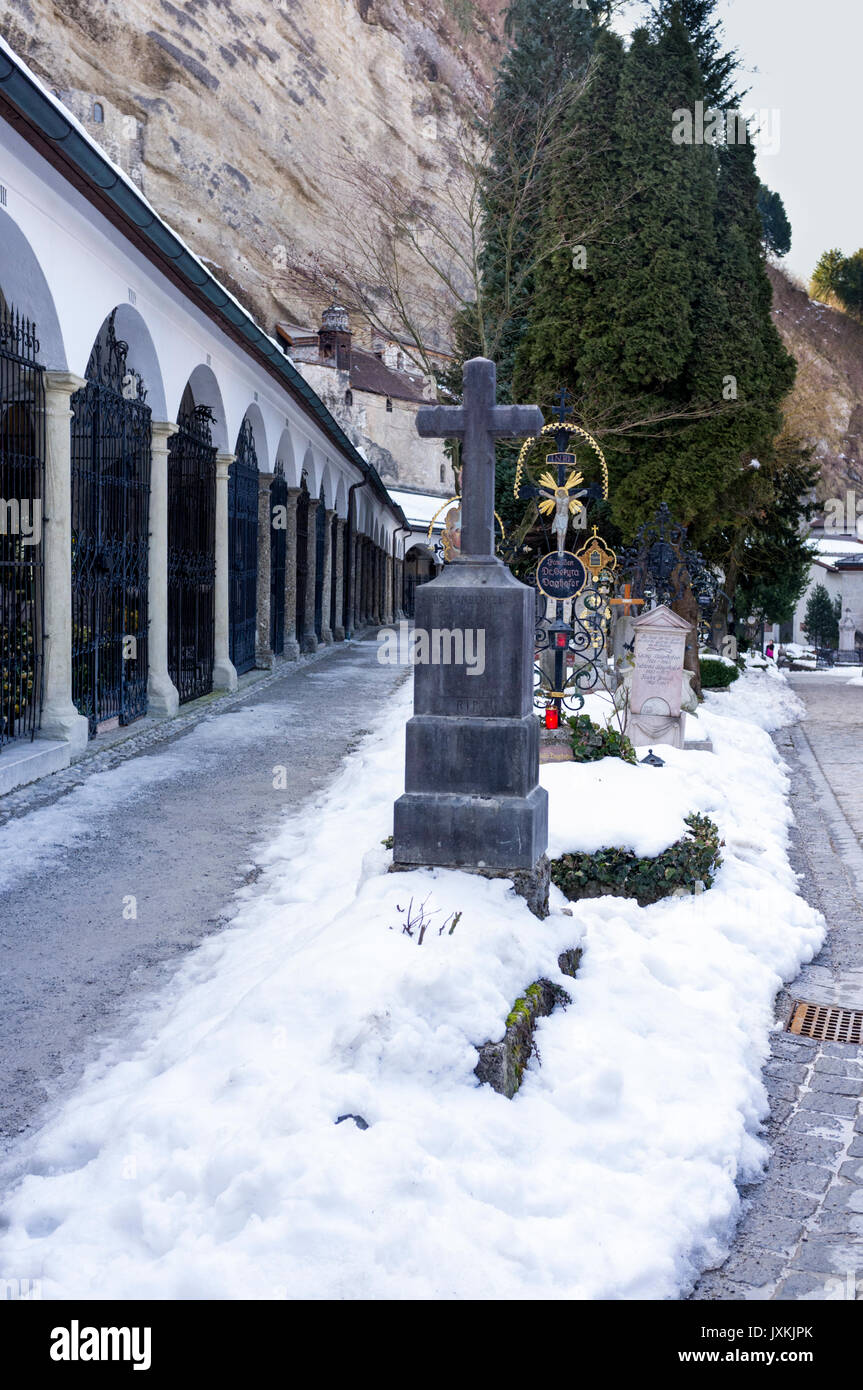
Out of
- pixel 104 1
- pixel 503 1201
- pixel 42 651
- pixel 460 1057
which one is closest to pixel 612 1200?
pixel 503 1201

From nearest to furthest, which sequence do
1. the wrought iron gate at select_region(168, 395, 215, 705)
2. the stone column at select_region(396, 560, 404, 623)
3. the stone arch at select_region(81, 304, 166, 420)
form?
the stone arch at select_region(81, 304, 166, 420) → the wrought iron gate at select_region(168, 395, 215, 705) → the stone column at select_region(396, 560, 404, 623)

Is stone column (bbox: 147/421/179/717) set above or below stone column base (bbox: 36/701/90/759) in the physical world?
above

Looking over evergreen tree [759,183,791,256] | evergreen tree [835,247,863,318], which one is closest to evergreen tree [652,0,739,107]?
evergreen tree [759,183,791,256]

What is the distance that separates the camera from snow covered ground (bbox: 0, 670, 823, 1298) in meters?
2.71

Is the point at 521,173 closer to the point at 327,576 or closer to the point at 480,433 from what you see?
the point at 327,576

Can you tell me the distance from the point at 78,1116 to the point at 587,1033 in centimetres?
173

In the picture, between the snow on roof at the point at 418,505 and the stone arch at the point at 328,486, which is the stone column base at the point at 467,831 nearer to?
the stone arch at the point at 328,486

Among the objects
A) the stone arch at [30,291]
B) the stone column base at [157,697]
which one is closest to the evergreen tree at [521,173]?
the stone column base at [157,697]

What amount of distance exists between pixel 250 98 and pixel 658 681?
53301 millimetres

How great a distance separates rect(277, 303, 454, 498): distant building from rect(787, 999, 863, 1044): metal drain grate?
4647cm

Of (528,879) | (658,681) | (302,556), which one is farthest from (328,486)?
(528,879)

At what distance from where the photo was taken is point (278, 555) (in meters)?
19.7

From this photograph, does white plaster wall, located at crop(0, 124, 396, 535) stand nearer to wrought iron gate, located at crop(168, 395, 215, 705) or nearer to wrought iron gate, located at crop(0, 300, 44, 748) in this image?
wrought iron gate, located at crop(0, 300, 44, 748)
